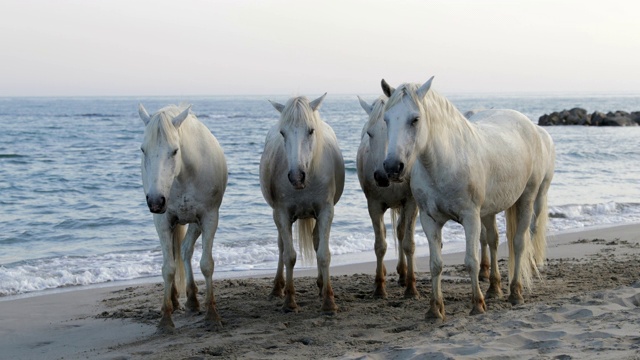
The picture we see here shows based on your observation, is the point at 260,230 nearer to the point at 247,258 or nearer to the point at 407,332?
the point at 247,258

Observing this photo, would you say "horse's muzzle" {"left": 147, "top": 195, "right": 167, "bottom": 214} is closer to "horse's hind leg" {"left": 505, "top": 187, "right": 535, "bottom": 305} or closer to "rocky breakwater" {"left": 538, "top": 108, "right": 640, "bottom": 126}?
"horse's hind leg" {"left": 505, "top": 187, "right": 535, "bottom": 305}

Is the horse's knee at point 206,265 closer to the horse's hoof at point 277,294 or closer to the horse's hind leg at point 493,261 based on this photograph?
the horse's hoof at point 277,294

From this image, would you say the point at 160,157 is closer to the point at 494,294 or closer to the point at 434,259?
the point at 434,259

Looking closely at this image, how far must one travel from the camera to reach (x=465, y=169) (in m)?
5.89

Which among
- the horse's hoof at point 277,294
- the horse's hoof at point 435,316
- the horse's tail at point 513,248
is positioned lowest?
the horse's hoof at point 277,294

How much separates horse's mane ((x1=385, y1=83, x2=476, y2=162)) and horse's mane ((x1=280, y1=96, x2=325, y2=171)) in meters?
0.98

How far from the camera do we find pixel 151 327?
6555mm

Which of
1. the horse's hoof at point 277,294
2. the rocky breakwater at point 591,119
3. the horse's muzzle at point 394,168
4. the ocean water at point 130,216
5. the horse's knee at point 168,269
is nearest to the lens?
the horse's muzzle at point 394,168

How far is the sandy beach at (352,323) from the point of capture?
4.77 metres

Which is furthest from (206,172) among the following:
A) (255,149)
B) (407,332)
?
(255,149)

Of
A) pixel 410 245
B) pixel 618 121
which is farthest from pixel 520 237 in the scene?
pixel 618 121

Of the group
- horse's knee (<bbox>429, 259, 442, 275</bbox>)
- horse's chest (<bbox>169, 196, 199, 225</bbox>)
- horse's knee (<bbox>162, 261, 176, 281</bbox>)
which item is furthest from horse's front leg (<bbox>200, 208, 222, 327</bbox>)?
horse's knee (<bbox>429, 259, 442, 275</bbox>)

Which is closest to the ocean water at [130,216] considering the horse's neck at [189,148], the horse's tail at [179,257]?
the horse's neck at [189,148]

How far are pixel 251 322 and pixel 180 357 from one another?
114 centimetres
